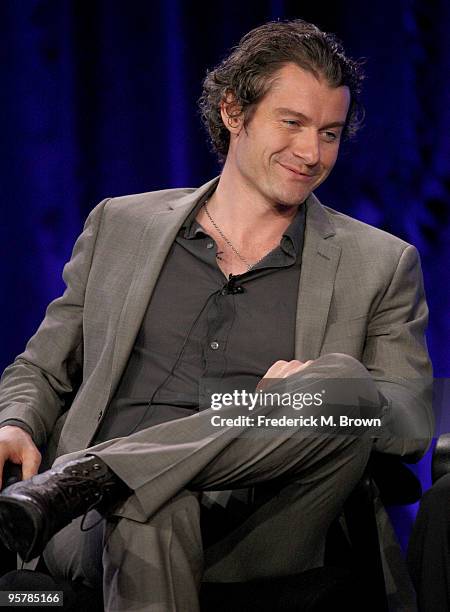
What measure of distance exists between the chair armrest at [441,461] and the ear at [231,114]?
0.81 meters

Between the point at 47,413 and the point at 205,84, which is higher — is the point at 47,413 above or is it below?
below

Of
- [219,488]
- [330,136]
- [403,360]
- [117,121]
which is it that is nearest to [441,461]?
[403,360]

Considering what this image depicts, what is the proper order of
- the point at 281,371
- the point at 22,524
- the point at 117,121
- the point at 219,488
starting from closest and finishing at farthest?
the point at 22,524 → the point at 219,488 → the point at 281,371 → the point at 117,121

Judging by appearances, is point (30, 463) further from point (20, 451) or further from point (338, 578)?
point (338, 578)

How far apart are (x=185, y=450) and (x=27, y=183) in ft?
4.36

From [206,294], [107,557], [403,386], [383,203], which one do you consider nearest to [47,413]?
[206,294]

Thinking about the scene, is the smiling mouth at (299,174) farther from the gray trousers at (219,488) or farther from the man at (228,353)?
the gray trousers at (219,488)

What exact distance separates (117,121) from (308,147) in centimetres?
80

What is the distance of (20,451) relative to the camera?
1783 millimetres

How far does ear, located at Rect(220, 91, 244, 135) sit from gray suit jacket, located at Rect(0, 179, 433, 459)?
0.19 m

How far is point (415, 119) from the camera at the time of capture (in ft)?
8.23

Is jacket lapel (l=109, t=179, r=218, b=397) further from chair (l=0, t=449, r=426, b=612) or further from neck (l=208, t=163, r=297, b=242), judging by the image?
chair (l=0, t=449, r=426, b=612)

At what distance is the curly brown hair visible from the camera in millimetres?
2062

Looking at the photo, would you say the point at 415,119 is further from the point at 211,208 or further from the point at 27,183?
the point at 27,183
